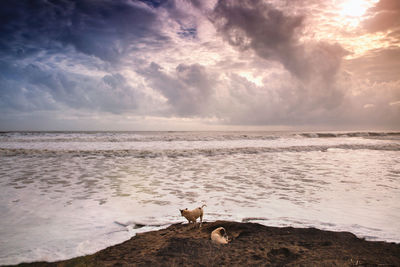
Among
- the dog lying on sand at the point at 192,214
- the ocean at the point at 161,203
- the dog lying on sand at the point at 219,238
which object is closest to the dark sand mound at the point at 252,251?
the dog lying on sand at the point at 219,238

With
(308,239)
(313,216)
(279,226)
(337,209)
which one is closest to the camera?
(308,239)

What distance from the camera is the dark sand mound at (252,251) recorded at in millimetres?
3291

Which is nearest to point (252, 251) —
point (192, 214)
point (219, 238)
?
point (219, 238)

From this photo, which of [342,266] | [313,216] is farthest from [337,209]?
[342,266]

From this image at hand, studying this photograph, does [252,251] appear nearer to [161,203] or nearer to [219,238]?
[219,238]

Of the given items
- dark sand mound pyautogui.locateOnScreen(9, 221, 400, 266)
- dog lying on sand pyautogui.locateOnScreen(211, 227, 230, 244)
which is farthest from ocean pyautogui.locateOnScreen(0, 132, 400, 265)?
dog lying on sand pyautogui.locateOnScreen(211, 227, 230, 244)

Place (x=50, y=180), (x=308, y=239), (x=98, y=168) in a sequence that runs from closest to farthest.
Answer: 1. (x=308, y=239)
2. (x=50, y=180)
3. (x=98, y=168)

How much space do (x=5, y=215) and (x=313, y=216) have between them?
7.44 meters

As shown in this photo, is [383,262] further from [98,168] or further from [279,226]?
[98,168]

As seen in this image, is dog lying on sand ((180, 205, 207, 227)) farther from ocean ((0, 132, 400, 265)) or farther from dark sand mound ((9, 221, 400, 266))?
ocean ((0, 132, 400, 265))

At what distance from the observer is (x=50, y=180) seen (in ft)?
32.4

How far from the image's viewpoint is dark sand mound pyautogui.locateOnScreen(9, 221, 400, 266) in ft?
10.8

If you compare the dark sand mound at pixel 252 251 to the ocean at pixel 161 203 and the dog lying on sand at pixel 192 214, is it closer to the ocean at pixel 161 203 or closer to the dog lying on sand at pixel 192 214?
the dog lying on sand at pixel 192 214

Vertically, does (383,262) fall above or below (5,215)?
above
